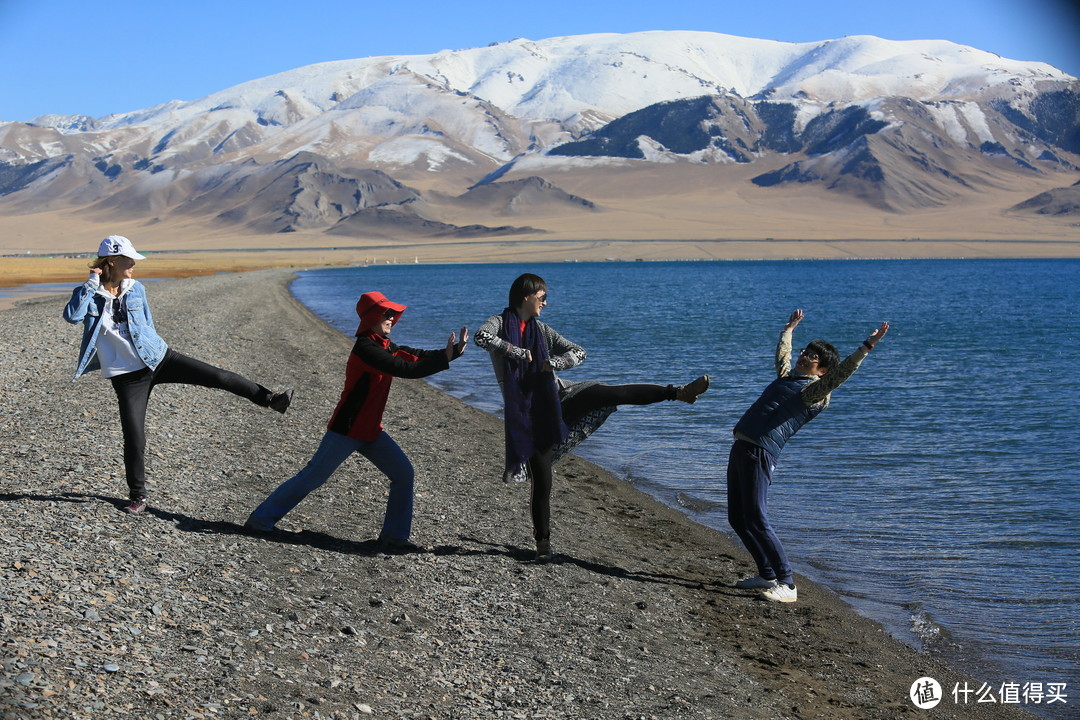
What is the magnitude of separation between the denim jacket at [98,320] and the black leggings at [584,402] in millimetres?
2906

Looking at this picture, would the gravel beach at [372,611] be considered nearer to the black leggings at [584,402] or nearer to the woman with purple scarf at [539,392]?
the black leggings at [584,402]

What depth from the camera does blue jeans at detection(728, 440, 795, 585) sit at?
7652mm

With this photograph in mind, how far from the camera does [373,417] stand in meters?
7.43

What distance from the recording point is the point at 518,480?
7609 millimetres

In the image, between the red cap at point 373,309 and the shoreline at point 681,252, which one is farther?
the shoreline at point 681,252

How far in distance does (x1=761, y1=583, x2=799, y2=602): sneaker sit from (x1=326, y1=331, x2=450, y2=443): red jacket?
320 cm

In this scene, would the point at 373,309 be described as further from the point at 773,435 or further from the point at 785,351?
the point at 785,351

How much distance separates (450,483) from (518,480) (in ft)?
12.8

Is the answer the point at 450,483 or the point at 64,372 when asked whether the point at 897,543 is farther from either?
the point at 64,372

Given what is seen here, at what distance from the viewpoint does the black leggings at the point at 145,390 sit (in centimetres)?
760

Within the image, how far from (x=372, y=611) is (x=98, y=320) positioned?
2.89 metres

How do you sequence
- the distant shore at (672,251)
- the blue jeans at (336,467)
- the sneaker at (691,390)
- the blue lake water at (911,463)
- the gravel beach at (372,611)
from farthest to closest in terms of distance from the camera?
the distant shore at (672,251) → the blue lake water at (911,463) → the blue jeans at (336,467) → the sneaker at (691,390) → the gravel beach at (372,611)

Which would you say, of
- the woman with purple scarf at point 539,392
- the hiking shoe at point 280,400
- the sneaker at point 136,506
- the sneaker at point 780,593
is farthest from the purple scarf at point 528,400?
the sneaker at point 136,506

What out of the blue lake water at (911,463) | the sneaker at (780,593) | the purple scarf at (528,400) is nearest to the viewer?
the purple scarf at (528,400)
